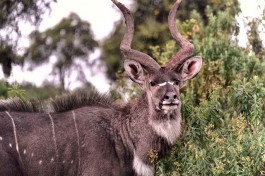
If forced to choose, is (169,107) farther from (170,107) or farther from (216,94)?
(216,94)

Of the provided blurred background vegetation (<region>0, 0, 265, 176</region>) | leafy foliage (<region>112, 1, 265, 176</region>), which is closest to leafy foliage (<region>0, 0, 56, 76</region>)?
blurred background vegetation (<region>0, 0, 265, 176</region>)

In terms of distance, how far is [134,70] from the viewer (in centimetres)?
773

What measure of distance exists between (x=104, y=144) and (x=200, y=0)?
10.6 m

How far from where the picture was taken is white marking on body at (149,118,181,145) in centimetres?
739

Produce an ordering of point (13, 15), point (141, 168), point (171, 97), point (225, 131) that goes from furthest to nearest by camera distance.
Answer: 1. point (13, 15)
2. point (225, 131)
3. point (141, 168)
4. point (171, 97)

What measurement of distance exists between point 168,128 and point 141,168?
0.44 metres

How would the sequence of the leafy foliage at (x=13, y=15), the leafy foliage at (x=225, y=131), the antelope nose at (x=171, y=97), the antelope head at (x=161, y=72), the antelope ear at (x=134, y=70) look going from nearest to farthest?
the antelope nose at (x=171, y=97), the antelope head at (x=161, y=72), the leafy foliage at (x=225, y=131), the antelope ear at (x=134, y=70), the leafy foliage at (x=13, y=15)

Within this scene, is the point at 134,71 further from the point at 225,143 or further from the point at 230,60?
the point at 230,60

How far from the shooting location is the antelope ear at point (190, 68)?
768 cm

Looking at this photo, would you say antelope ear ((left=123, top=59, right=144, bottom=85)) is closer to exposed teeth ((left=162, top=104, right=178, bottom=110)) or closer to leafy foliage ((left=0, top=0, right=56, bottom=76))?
exposed teeth ((left=162, top=104, right=178, bottom=110))

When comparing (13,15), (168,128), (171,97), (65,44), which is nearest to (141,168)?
(168,128)

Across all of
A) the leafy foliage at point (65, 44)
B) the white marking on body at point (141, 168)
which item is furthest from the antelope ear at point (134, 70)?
the leafy foliage at point (65, 44)

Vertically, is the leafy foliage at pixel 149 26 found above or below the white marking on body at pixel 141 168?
above

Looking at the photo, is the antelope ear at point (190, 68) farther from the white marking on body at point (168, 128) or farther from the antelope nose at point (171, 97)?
the antelope nose at point (171, 97)
